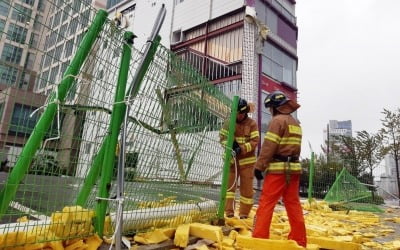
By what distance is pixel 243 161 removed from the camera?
519 centimetres

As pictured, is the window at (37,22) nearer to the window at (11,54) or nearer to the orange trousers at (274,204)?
the window at (11,54)

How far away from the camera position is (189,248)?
3045 mm

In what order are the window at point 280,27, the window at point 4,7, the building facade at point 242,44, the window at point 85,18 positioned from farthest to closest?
the window at point 280,27, the building facade at point 242,44, the window at point 85,18, the window at point 4,7

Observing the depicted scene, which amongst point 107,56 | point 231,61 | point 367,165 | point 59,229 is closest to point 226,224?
point 59,229

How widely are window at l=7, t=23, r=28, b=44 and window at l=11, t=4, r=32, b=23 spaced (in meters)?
0.06

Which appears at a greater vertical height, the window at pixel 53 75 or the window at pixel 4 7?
the window at pixel 4 7

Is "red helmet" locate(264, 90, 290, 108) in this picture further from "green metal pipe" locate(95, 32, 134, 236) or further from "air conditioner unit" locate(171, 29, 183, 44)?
"air conditioner unit" locate(171, 29, 183, 44)

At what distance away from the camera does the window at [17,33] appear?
2069 millimetres

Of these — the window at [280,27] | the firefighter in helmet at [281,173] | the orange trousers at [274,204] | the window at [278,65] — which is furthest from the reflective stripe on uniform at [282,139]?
the window at [280,27]

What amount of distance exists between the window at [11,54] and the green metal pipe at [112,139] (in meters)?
0.84

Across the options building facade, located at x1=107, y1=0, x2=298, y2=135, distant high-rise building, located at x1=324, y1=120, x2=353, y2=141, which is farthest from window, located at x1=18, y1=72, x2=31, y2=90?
distant high-rise building, located at x1=324, y1=120, x2=353, y2=141

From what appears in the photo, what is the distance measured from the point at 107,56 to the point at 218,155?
8.41ft

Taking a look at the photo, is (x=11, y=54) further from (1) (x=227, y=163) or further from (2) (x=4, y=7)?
(1) (x=227, y=163)

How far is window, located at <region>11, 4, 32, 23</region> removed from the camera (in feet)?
6.97
